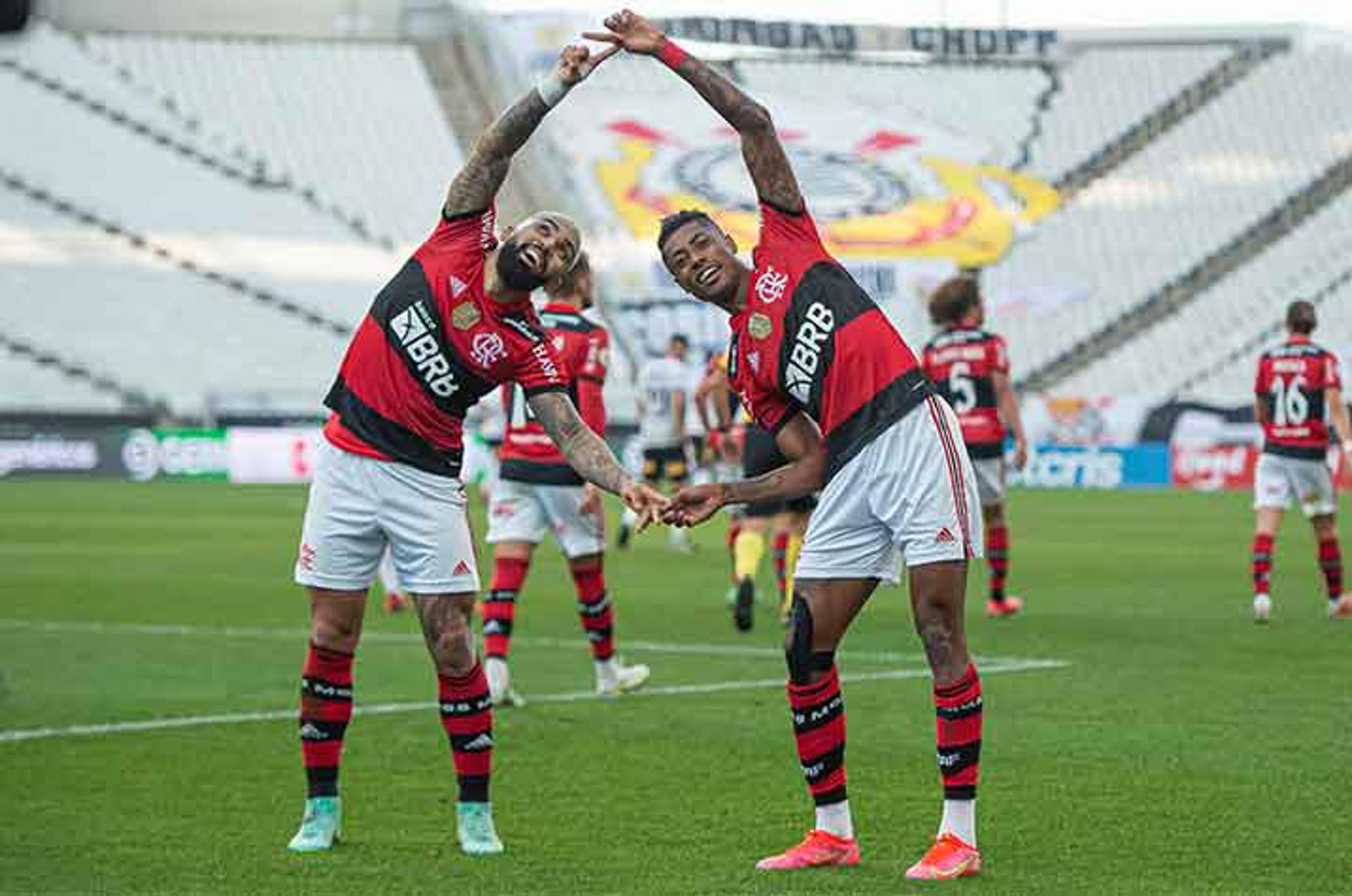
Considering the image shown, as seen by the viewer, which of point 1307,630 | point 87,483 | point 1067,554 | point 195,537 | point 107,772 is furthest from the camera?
point 87,483

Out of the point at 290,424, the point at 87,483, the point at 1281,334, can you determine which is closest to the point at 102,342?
the point at 290,424

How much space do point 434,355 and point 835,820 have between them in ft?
6.77

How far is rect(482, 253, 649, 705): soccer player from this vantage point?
12.5 m

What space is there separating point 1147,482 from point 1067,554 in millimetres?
22565

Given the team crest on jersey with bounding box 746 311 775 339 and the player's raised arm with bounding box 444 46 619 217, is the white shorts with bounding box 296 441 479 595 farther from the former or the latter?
the team crest on jersey with bounding box 746 311 775 339

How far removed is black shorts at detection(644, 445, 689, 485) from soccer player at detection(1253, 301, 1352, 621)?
10.4 m

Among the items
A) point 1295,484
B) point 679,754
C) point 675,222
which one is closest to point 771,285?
point 675,222

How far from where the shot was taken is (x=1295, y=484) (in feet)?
57.4

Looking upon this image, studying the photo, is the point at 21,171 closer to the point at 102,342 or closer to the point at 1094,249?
the point at 102,342

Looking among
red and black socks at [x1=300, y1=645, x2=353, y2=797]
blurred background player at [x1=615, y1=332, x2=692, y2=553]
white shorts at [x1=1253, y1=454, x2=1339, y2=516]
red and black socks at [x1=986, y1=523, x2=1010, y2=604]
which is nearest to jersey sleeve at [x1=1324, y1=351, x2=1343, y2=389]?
white shorts at [x1=1253, y1=454, x2=1339, y2=516]

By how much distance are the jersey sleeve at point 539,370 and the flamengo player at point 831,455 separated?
1.90ft

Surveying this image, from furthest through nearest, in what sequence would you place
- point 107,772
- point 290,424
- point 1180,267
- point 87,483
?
point 1180,267
point 290,424
point 87,483
point 107,772

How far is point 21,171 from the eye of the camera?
5738 centimetres

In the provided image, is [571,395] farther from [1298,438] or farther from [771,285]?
[1298,438]
